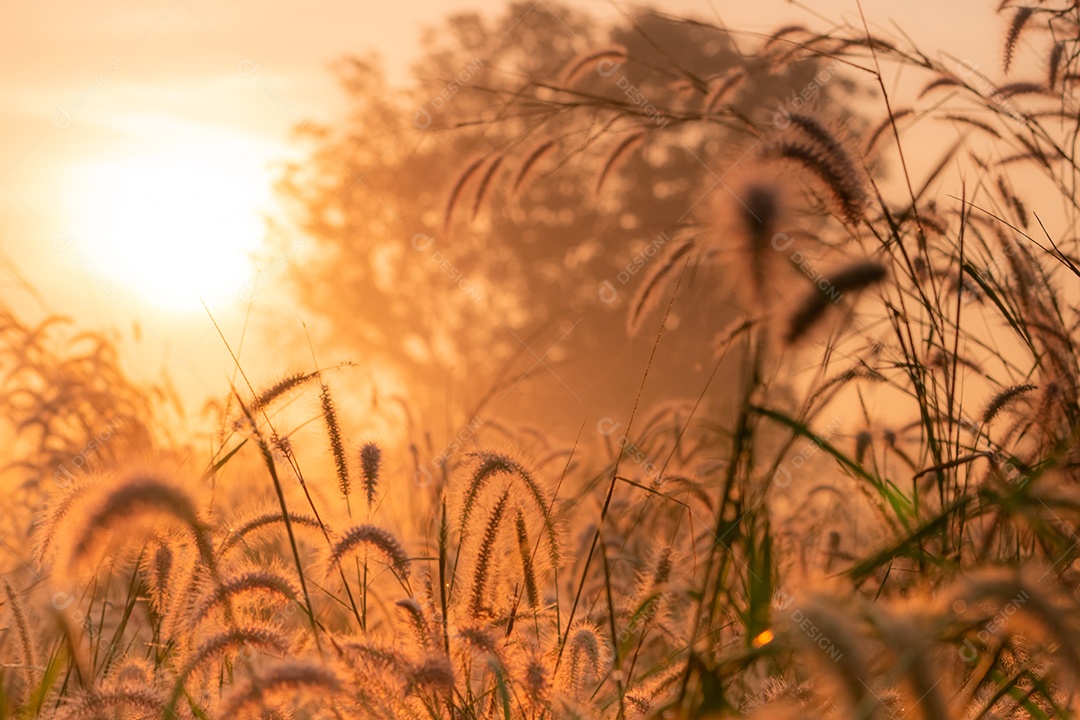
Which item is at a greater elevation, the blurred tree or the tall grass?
the blurred tree

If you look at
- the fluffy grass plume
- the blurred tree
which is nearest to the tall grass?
the fluffy grass plume

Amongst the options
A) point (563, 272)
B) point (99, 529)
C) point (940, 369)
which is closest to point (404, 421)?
point (940, 369)

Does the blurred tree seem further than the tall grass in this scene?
Yes

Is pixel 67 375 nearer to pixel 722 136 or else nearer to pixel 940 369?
pixel 940 369

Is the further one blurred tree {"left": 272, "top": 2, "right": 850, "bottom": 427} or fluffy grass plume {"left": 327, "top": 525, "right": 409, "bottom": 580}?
blurred tree {"left": 272, "top": 2, "right": 850, "bottom": 427}

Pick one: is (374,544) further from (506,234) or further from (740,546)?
(506,234)

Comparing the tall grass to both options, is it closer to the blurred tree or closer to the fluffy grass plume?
the fluffy grass plume

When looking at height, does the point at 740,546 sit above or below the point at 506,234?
below

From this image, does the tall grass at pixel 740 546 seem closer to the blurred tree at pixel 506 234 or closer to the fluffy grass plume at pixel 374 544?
the fluffy grass plume at pixel 374 544

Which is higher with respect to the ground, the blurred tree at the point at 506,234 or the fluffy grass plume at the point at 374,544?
the blurred tree at the point at 506,234

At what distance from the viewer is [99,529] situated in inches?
55.2

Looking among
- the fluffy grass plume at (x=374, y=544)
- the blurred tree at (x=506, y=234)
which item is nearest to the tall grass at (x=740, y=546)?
the fluffy grass plume at (x=374, y=544)

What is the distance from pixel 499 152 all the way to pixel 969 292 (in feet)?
4.38

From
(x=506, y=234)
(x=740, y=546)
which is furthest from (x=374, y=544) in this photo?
(x=506, y=234)
